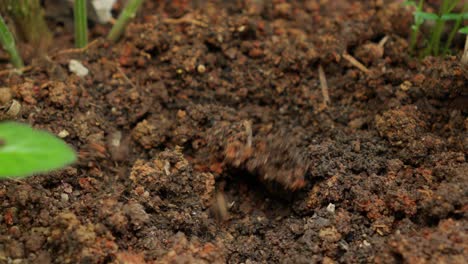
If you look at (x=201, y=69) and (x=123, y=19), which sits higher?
(x=123, y=19)

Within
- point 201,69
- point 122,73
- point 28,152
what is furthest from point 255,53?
point 28,152

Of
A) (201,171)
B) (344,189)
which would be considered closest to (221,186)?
(201,171)

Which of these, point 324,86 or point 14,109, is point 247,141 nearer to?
point 324,86

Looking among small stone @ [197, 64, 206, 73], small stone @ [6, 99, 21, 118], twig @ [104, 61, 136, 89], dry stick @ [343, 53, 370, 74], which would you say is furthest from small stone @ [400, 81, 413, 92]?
small stone @ [6, 99, 21, 118]

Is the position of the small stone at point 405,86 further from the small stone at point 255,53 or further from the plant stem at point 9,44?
the plant stem at point 9,44

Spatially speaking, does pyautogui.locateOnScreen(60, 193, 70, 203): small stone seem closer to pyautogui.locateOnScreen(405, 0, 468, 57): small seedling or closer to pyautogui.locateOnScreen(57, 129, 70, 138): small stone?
pyautogui.locateOnScreen(57, 129, 70, 138): small stone
